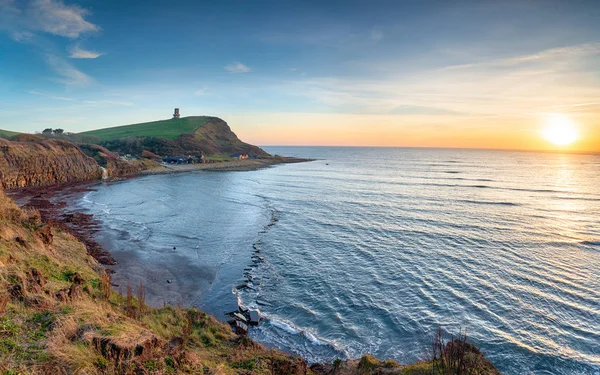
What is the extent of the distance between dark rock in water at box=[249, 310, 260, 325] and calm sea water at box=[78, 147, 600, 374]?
0.44 m

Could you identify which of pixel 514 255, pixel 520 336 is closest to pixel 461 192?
pixel 514 255

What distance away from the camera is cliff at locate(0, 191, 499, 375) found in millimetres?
7918

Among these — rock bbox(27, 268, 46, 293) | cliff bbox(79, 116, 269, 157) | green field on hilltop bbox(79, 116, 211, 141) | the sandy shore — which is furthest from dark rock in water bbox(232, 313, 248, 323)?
green field on hilltop bbox(79, 116, 211, 141)

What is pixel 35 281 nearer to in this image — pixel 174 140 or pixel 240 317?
pixel 240 317

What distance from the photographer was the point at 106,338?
28.2ft

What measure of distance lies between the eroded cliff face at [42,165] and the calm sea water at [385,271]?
23.8 m

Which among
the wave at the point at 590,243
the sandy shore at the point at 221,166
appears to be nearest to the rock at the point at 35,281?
the wave at the point at 590,243

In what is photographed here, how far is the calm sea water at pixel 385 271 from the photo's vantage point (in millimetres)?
15914

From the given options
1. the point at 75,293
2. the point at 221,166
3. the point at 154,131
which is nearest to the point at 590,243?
the point at 75,293

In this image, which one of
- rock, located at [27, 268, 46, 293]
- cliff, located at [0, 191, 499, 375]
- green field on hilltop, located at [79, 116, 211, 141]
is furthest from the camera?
green field on hilltop, located at [79, 116, 211, 141]

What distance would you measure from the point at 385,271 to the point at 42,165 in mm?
72747

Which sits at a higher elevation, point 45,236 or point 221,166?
point 221,166

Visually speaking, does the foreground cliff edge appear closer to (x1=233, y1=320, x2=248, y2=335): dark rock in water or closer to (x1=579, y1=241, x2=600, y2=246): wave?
(x1=233, y1=320, x2=248, y2=335): dark rock in water

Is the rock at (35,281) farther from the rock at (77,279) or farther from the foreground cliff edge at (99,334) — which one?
the rock at (77,279)
